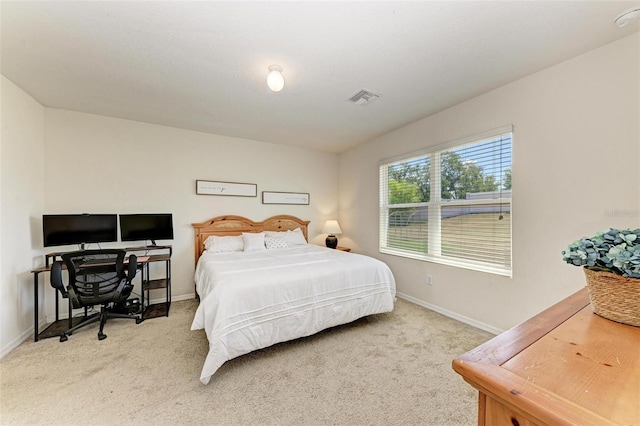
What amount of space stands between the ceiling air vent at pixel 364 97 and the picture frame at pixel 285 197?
87.5 inches

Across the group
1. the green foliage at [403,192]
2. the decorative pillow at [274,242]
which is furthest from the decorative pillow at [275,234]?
the green foliage at [403,192]

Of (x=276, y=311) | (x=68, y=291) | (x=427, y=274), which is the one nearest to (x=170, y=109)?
(x=68, y=291)

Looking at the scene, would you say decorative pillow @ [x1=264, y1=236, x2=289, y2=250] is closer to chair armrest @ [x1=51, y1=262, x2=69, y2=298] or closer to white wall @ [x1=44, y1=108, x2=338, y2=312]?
white wall @ [x1=44, y1=108, x2=338, y2=312]

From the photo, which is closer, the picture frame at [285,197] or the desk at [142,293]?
the desk at [142,293]

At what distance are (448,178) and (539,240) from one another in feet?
3.72

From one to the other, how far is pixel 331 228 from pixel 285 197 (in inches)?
41.0

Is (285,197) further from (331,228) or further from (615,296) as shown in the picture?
(615,296)

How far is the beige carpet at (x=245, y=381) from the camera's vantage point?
157 centimetres

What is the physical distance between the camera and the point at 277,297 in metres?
2.21

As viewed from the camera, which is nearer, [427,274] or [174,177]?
[427,274]

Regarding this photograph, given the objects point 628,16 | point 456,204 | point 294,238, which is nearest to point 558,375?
point 628,16

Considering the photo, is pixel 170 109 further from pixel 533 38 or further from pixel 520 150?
pixel 520 150

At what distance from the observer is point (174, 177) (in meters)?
3.67

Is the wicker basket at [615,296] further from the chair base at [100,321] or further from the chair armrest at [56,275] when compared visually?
the chair armrest at [56,275]
